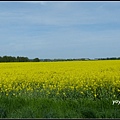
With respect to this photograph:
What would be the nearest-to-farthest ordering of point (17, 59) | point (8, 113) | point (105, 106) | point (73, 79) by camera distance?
point (8, 113) → point (105, 106) → point (73, 79) → point (17, 59)

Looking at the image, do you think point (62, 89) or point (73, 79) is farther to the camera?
point (73, 79)

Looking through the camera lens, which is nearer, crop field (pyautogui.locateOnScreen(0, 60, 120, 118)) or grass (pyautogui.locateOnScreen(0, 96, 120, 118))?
grass (pyautogui.locateOnScreen(0, 96, 120, 118))

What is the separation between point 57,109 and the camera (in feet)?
18.6

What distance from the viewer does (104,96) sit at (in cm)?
792

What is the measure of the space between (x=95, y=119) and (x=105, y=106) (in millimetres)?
1361

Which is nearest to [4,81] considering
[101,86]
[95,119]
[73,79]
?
[73,79]

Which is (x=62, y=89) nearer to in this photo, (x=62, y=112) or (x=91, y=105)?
(x=91, y=105)

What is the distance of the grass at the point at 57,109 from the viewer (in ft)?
17.2

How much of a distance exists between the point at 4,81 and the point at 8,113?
4.79 meters

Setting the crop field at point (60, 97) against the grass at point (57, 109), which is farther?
the crop field at point (60, 97)

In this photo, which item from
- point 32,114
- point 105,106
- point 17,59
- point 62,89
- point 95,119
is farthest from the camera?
point 17,59

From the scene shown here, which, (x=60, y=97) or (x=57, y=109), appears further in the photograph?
(x=60, y=97)

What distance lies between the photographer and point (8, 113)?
5664mm

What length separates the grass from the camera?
17.2ft
